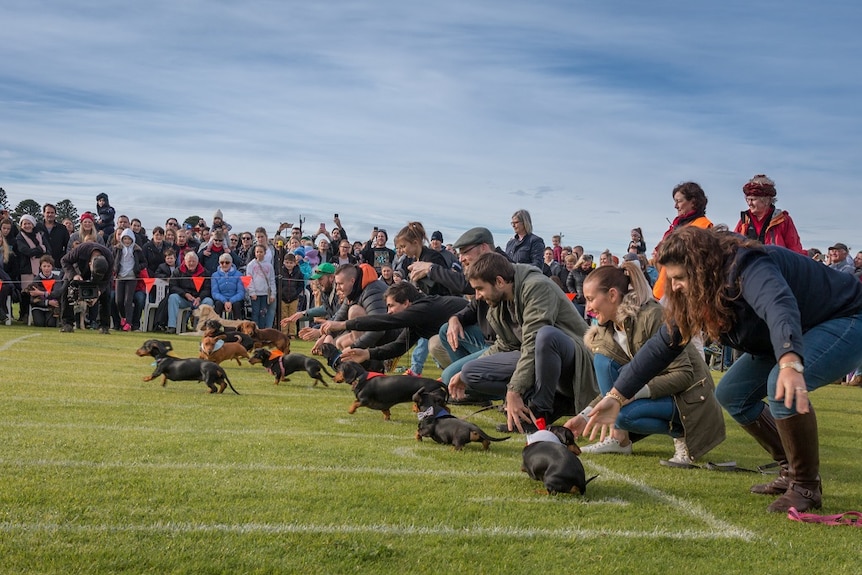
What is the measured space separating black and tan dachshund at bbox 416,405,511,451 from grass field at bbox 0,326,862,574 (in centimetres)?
11

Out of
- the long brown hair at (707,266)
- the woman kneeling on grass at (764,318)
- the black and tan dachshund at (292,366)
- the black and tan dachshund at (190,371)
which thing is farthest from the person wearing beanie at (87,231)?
the long brown hair at (707,266)

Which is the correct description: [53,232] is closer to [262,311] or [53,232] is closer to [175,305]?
[175,305]

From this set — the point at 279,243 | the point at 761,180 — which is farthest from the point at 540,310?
the point at 279,243

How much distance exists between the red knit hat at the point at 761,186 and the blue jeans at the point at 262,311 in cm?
1206

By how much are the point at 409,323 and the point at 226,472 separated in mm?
3674

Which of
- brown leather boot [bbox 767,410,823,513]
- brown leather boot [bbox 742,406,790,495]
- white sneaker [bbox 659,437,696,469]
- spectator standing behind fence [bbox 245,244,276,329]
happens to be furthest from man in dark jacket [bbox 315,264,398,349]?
spectator standing behind fence [bbox 245,244,276,329]

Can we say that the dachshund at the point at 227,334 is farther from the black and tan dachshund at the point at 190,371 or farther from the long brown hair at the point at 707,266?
the long brown hair at the point at 707,266

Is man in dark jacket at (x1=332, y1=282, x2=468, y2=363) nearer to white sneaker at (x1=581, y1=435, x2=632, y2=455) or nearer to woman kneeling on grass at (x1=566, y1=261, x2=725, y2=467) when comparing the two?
woman kneeling on grass at (x1=566, y1=261, x2=725, y2=467)

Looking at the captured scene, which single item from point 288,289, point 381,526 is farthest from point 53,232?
point 381,526

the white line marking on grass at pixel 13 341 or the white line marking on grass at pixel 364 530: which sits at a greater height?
the white line marking on grass at pixel 364 530

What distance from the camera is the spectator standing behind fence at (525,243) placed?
1101 cm

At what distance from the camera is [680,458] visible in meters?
5.72

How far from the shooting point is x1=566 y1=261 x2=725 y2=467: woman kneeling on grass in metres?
5.61

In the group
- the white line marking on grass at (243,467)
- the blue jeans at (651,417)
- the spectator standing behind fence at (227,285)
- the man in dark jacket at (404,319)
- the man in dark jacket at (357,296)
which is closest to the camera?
the white line marking on grass at (243,467)
